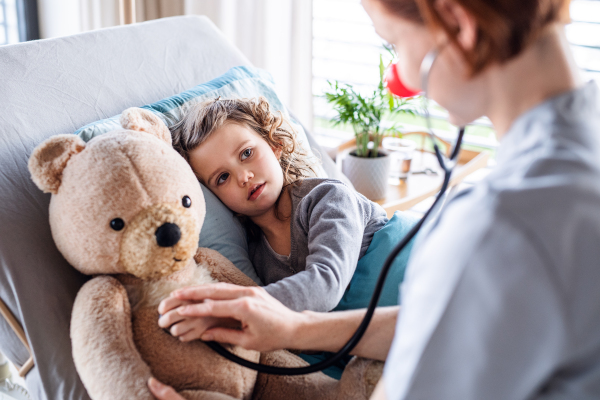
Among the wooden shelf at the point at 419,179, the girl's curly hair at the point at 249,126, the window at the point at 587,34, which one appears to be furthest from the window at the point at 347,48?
the girl's curly hair at the point at 249,126

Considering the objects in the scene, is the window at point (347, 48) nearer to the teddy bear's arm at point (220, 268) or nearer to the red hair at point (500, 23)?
the teddy bear's arm at point (220, 268)

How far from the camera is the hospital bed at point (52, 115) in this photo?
861mm

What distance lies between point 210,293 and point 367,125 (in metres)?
1.10

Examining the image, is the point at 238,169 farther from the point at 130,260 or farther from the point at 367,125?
the point at 367,125

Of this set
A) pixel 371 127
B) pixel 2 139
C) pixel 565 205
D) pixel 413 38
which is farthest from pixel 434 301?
pixel 371 127

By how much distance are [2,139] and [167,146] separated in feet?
1.05

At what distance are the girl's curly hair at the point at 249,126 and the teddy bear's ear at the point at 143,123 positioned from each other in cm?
15

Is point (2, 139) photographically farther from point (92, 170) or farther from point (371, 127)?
point (371, 127)

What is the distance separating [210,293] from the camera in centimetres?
78

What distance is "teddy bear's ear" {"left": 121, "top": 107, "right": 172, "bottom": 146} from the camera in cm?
91

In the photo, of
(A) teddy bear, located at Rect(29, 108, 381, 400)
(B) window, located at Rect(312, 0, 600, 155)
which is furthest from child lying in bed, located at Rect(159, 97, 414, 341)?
(B) window, located at Rect(312, 0, 600, 155)

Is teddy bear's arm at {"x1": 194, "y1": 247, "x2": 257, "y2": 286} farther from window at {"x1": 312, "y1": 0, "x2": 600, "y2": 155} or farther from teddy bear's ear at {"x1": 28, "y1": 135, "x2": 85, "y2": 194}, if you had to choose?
window at {"x1": 312, "y1": 0, "x2": 600, "y2": 155}

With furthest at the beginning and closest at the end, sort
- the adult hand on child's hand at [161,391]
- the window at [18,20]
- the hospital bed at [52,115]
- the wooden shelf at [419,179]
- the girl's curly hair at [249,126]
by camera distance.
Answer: the window at [18,20] → the wooden shelf at [419,179] → the girl's curly hair at [249,126] → the hospital bed at [52,115] → the adult hand on child's hand at [161,391]

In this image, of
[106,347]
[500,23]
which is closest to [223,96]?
[106,347]
